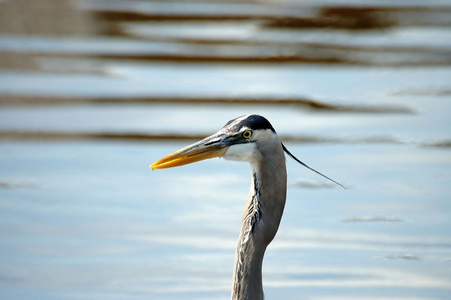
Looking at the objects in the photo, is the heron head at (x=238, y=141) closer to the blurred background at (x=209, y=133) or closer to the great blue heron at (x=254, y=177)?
the great blue heron at (x=254, y=177)

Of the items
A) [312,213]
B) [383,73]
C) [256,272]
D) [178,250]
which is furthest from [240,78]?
[256,272]

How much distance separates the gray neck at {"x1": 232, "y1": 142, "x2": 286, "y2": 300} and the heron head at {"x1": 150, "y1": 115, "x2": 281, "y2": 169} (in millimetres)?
88

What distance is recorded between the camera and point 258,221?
5.14 meters

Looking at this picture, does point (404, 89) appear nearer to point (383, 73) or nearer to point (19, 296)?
point (383, 73)

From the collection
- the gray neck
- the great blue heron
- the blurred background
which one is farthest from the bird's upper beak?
the blurred background

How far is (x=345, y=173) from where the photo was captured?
8594mm

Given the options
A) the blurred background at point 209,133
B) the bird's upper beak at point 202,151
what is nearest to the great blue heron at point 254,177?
the bird's upper beak at point 202,151

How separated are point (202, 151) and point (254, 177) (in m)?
0.32

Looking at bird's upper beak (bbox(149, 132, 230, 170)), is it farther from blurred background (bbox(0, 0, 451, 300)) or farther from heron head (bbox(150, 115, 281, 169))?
blurred background (bbox(0, 0, 451, 300))

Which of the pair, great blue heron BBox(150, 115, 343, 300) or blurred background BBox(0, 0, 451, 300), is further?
blurred background BBox(0, 0, 451, 300)

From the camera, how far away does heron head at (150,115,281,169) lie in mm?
5051

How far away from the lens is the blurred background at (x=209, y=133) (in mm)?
6742

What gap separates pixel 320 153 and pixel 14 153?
9.30 ft

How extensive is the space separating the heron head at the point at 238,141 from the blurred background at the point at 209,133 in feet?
4.69
